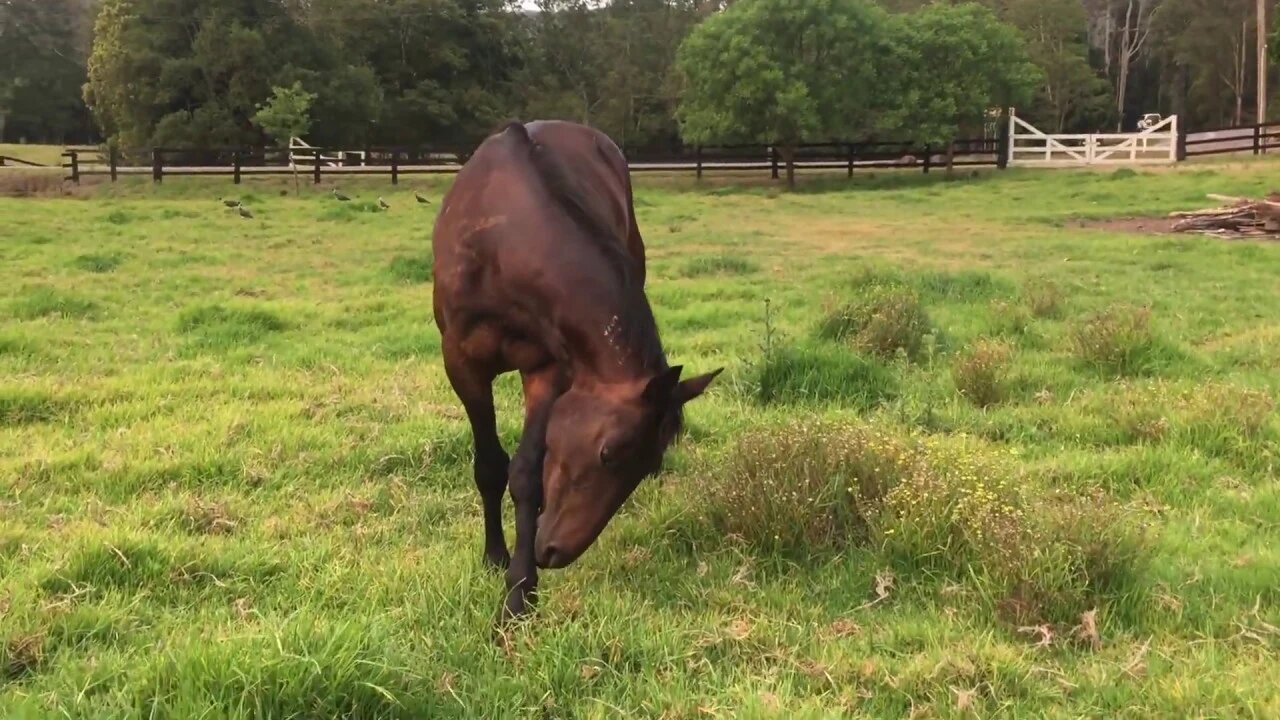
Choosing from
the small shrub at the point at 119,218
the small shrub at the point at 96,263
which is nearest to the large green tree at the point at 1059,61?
the small shrub at the point at 119,218

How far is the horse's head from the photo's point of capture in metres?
2.86

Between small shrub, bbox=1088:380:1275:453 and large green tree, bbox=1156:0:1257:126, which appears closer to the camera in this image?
small shrub, bbox=1088:380:1275:453

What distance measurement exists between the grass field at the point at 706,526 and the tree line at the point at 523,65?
63.9 feet

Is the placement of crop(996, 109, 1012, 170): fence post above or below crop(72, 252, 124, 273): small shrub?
above

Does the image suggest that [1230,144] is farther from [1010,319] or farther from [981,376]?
[981,376]

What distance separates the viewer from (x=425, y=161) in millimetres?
31719

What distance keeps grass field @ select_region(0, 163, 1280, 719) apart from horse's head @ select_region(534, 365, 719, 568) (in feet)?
1.01

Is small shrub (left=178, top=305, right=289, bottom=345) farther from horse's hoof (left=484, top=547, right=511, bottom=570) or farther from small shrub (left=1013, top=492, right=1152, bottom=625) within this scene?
small shrub (left=1013, top=492, right=1152, bottom=625)

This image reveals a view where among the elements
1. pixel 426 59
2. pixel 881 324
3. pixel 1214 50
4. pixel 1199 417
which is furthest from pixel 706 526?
pixel 1214 50

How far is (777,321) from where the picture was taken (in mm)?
8500

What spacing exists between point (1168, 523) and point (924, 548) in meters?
1.20

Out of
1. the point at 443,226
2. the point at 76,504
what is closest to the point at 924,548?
the point at 443,226

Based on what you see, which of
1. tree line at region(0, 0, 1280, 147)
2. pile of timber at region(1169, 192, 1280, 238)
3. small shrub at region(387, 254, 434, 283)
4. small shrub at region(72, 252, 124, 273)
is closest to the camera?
small shrub at region(387, 254, 434, 283)

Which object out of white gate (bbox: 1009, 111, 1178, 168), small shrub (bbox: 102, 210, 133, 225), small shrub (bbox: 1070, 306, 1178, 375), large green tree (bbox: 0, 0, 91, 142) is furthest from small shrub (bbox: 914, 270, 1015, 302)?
large green tree (bbox: 0, 0, 91, 142)
